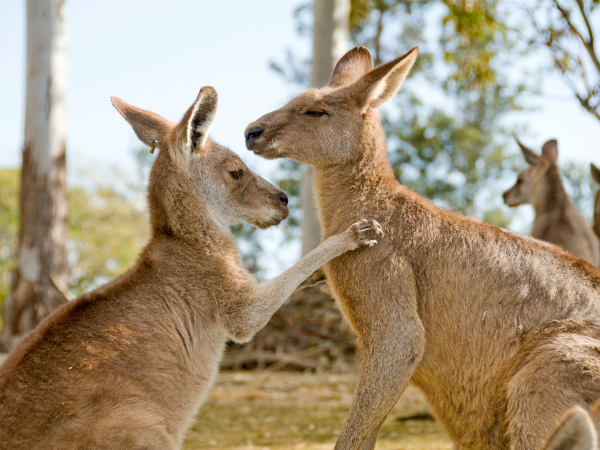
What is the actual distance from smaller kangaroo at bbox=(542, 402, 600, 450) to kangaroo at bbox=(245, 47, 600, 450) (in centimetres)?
157

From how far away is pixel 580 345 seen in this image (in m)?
3.60

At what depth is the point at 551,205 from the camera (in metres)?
9.12

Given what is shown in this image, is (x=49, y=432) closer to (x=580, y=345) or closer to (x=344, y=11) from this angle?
A: (x=580, y=345)

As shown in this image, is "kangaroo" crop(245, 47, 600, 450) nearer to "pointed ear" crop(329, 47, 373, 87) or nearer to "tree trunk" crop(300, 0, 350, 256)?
"pointed ear" crop(329, 47, 373, 87)

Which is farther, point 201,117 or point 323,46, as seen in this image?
point 323,46

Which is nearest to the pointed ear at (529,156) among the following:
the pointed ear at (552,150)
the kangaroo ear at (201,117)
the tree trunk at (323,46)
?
the pointed ear at (552,150)

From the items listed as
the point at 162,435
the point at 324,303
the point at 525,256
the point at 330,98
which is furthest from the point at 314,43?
the point at 162,435

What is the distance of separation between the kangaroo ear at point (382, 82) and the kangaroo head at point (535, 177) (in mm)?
5616

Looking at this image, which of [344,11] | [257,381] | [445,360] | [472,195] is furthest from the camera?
[472,195]

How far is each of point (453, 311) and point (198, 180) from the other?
199 cm

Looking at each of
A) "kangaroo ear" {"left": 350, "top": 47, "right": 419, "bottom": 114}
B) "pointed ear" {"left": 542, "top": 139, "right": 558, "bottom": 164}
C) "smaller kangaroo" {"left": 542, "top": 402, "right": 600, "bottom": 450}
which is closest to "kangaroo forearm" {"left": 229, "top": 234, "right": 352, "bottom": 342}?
"kangaroo ear" {"left": 350, "top": 47, "right": 419, "bottom": 114}

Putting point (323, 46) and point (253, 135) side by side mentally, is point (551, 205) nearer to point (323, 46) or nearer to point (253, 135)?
point (323, 46)

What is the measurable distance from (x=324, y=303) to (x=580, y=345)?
8870mm

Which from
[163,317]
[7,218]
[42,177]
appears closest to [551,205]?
[163,317]
